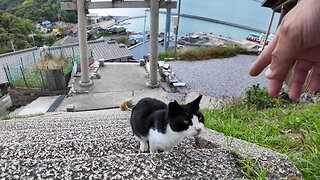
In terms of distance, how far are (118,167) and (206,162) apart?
66 cm

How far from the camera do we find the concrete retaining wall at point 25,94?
11.0 metres

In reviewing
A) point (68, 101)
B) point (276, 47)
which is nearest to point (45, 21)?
point (68, 101)

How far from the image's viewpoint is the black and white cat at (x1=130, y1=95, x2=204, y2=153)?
2.17 metres

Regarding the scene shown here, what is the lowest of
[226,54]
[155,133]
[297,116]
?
[226,54]

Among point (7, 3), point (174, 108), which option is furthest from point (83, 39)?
point (7, 3)

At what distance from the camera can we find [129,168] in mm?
1869

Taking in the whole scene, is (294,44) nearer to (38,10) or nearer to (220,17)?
(220,17)

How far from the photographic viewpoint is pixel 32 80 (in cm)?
1108

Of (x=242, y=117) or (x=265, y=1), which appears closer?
(x=242, y=117)

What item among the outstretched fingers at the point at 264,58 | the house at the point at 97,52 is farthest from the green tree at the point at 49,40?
the outstretched fingers at the point at 264,58

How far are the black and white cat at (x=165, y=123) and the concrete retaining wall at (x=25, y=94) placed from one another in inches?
352

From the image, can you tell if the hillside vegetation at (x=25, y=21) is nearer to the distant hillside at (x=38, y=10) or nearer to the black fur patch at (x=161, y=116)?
the distant hillside at (x=38, y=10)

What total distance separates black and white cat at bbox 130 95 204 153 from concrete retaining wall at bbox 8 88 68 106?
8946mm

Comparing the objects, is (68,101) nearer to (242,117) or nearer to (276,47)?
(242,117)
